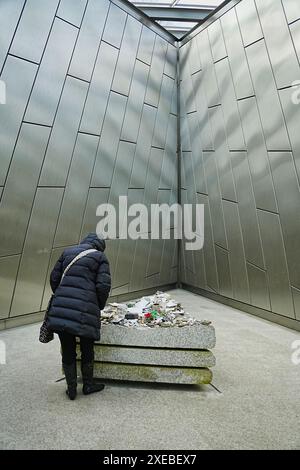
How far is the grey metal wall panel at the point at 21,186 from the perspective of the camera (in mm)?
5754

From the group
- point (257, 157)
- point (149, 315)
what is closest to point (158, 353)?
point (149, 315)

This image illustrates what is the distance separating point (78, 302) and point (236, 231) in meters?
4.78

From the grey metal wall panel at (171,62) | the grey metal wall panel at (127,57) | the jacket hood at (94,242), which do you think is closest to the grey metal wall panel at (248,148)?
the grey metal wall panel at (171,62)

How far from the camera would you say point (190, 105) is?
29.1 feet

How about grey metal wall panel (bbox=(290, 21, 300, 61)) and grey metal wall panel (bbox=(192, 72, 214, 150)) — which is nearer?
grey metal wall panel (bbox=(290, 21, 300, 61))

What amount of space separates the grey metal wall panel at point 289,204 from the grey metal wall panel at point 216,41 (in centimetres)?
275

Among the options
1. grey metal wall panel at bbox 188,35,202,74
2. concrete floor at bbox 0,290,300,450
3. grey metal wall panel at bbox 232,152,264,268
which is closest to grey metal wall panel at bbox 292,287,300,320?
grey metal wall panel at bbox 232,152,264,268

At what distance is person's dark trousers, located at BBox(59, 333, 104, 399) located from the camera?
11.7 feet

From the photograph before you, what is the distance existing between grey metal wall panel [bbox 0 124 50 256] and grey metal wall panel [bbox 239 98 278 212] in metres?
3.68

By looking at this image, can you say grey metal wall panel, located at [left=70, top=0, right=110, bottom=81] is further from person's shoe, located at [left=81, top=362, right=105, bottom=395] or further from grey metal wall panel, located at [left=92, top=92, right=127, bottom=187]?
person's shoe, located at [left=81, top=362, right=105, bottom=395]

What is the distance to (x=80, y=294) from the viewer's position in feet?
11.6

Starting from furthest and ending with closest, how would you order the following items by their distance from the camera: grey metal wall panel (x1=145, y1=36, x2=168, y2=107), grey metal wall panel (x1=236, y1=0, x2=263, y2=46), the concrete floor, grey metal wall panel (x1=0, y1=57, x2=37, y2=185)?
1. grey metal wall panel (x1=145, y1=36, x2=168, y2=107)
2. grey metal wall panel (x1=236, y1=0, x2=263, y2=46)
3. grey metal wall panel (x1=0, y1=57, x2=37, y2=185)
4. the concrete floor

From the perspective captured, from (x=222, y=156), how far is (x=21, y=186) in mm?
4171

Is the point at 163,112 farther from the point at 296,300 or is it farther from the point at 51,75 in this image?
the point at 296,300
